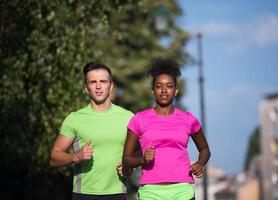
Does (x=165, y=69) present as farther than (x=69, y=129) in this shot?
No

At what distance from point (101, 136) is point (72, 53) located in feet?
20.1

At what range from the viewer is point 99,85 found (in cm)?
→ 631

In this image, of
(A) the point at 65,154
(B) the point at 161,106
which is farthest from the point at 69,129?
(B) the point at 161,106

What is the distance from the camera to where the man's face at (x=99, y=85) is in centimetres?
632

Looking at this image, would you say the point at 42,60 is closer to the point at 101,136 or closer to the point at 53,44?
the point at 53,44

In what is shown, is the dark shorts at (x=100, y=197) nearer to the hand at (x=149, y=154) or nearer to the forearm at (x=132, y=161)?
the forearm at (x=132, y=161)

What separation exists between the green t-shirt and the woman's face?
47 cm

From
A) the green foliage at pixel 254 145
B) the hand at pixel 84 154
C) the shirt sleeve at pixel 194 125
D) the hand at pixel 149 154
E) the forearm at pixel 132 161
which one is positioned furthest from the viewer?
the green foliage at pixel 254 145

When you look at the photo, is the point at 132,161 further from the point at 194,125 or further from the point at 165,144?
the point at 194,125

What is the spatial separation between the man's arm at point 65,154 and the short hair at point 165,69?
31.6 inches

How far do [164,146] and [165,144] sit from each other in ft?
0.07

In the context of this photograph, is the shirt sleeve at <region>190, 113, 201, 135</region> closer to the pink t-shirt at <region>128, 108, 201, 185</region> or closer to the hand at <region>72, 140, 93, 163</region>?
the pink t-shirt at <region>128, 108, 201, 185</region>

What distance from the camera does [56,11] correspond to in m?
12.0

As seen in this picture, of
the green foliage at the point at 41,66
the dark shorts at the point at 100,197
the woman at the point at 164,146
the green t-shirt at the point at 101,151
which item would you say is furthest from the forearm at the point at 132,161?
the green foliage at the point at 41,66
